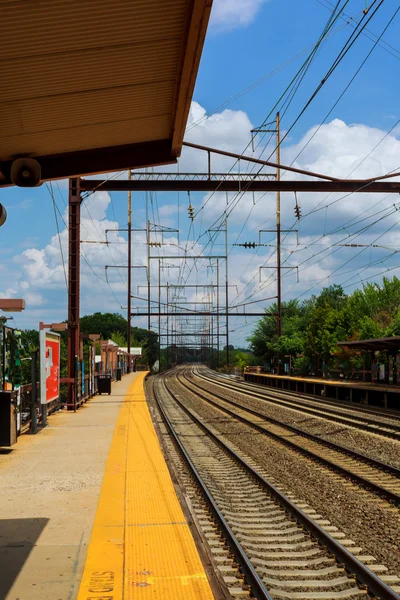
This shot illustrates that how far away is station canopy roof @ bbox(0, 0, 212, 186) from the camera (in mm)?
4566

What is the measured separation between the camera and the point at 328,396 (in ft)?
120

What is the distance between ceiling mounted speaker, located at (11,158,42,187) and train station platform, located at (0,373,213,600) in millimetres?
3496

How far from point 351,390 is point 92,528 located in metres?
27.0

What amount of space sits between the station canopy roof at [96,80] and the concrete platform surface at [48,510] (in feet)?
11.9

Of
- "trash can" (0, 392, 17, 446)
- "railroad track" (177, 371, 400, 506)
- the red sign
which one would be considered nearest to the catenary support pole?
the red sign

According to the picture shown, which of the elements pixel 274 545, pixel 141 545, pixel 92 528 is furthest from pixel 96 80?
pixel 274 545

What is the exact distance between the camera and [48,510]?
24.9ft

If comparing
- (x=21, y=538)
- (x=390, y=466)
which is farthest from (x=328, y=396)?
(x=21, y=538)

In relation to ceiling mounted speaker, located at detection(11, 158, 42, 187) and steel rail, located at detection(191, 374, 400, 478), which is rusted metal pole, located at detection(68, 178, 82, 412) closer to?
steel rail, located at detection(191, 374, 400, 478)

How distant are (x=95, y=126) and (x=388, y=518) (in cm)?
573

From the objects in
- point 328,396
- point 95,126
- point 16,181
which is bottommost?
point 328,396

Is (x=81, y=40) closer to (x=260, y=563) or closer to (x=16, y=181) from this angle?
(x=16, y=181)

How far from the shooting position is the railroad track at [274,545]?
568 cm

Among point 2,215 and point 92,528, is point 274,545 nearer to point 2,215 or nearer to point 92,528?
point 92,528
